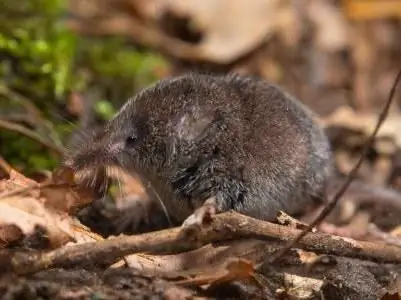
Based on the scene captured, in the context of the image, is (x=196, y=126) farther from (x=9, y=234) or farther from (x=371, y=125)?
(x=371, y=125)

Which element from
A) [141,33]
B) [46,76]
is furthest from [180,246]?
[141,33]

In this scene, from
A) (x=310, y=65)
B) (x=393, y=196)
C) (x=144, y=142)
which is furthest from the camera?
(x=310, y=65)

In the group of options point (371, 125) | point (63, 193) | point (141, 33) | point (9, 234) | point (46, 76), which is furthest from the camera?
point (141, 33)

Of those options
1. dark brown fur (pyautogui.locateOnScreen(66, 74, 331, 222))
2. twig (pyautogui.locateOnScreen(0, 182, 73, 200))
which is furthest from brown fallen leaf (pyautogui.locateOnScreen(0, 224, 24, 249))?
dark brown fur (pyautogui.locateOnScreen(66, 74, 331, 222))

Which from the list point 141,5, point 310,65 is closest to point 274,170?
point 310,65

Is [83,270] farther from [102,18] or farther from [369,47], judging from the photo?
[369,47]

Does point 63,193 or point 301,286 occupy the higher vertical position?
point 63,193
